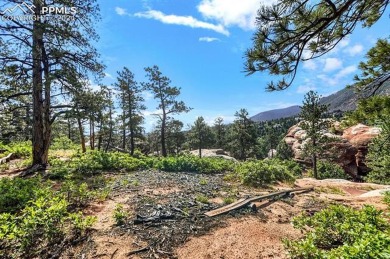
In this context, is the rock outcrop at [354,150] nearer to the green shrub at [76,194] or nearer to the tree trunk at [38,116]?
the tree trunk at [38,116]

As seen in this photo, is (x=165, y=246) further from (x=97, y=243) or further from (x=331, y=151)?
(x=331, y=151)

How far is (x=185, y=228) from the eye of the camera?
4844mm

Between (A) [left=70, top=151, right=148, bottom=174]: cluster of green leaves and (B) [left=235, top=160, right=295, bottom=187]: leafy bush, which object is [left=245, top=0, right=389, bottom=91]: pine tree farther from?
(A) [left=70, top=151, right=148, bottom=174]: cluster of green leaves

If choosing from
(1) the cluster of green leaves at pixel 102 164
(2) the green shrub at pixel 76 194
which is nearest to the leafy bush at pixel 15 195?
(2) the green shrub at pixel 76 194

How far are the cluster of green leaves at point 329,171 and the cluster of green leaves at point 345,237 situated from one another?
830 inches

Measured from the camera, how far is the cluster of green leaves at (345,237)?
8.04ft

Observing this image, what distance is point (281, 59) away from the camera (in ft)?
15.3

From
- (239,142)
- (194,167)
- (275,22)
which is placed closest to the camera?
(275,22)

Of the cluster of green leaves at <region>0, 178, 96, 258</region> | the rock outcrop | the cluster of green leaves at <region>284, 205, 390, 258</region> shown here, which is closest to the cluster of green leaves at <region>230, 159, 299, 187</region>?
the cluster of green leaves at <region>284, 205, 390, 258</region>

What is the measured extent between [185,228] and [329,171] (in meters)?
24.1

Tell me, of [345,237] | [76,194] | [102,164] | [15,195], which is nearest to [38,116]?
[102,164]

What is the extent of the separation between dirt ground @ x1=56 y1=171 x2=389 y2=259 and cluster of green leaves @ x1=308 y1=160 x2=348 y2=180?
704 inches

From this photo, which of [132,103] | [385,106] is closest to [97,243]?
[385,106]

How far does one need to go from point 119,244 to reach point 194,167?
28.5 ft
